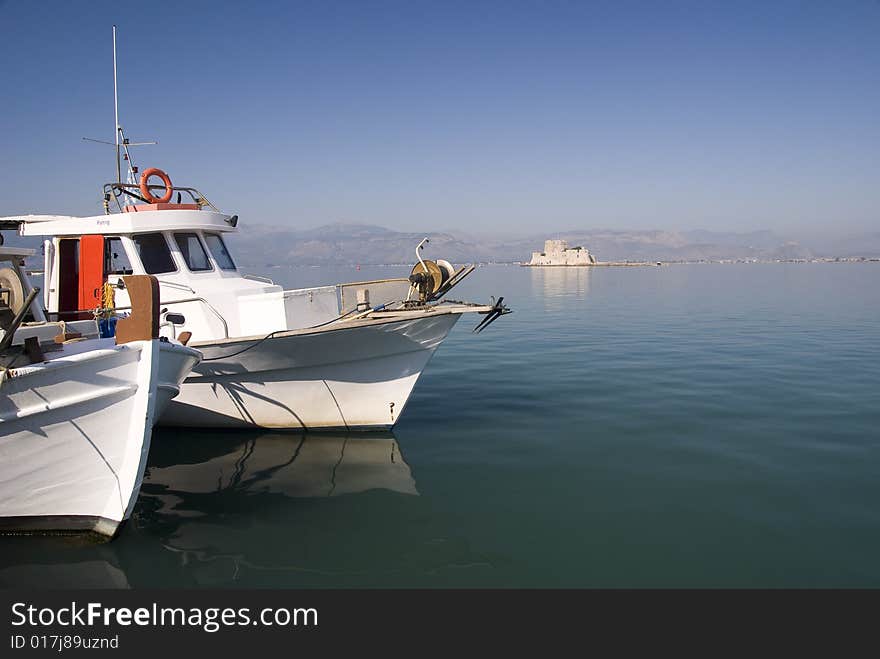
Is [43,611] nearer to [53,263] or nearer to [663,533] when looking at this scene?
[663,533]

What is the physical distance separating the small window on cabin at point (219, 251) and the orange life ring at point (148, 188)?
0.94m

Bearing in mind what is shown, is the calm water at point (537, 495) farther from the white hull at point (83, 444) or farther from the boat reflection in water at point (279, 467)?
the white hull at point (83, 444)

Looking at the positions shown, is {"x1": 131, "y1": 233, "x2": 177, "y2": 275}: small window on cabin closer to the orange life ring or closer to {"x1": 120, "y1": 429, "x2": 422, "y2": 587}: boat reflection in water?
the orange life ring

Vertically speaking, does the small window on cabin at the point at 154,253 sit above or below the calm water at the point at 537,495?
above

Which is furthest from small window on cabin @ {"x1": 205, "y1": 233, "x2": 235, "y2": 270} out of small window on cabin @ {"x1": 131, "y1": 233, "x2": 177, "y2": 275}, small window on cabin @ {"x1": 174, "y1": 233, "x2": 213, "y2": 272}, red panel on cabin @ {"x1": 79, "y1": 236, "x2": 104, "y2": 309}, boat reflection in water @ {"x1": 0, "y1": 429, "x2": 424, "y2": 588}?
boat reflection in water @ {"x1": 0, "y1": 429, "x2": 424, "y2": 588}

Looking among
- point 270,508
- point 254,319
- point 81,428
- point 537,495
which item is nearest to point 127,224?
point 254,319

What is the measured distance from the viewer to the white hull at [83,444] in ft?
20.4

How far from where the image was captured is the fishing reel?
389 inches

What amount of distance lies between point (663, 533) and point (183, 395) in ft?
24.4

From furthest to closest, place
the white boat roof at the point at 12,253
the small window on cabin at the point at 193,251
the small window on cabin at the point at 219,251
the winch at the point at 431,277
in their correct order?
the small window on cabin at the point at 219,251, the small window on cabin at the point at 193,251, the winch at the point at 431,277, the white boat roof at the point at 12,253

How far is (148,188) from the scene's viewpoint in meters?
10.9

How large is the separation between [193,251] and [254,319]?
179 cm

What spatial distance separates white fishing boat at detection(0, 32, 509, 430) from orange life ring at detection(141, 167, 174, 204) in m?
0.03

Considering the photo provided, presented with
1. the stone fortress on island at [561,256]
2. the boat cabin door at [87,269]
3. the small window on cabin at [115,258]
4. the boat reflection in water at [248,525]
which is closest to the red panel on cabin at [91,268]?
the boat cabin door at [87,269]
